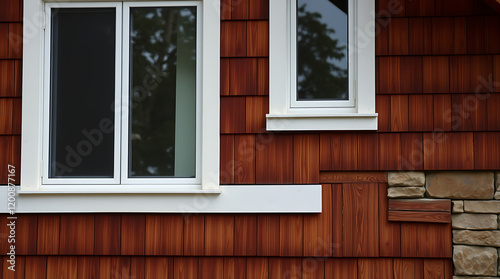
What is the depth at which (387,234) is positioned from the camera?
3135 mm

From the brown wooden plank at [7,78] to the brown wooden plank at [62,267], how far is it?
1.04 m

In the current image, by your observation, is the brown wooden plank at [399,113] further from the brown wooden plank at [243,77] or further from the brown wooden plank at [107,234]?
the brown wooden plank at [107,234]

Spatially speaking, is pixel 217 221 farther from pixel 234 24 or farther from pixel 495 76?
pixel 495 76

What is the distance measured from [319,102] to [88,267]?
1708mm

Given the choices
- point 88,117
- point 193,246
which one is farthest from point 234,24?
point 193,246

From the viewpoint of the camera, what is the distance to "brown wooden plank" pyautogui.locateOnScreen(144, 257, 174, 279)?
10.5 ft

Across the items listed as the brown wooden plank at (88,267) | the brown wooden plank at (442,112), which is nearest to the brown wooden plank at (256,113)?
the brown wooden plank at (442,112)

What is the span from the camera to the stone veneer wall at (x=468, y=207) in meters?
3.07

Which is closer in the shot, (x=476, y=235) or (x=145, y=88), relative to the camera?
(x=476, y=235)

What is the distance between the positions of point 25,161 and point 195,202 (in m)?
1.06

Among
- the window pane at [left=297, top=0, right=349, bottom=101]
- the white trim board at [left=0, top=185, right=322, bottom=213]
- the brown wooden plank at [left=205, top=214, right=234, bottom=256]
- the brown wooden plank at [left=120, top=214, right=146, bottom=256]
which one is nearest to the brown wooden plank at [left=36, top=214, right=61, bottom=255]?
the white trim board at [left=0, top=185, right=322, bottom=213]

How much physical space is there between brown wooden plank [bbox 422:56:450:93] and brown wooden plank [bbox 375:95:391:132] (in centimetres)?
23

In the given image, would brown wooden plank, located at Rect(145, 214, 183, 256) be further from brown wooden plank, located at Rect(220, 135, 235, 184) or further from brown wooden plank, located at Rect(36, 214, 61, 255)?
brown wooden plank, located at Rect(36, 214, 61, 255)

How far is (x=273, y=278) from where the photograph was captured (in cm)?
318
